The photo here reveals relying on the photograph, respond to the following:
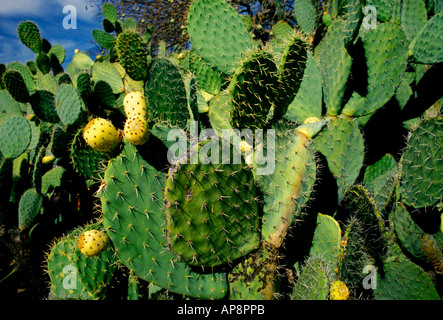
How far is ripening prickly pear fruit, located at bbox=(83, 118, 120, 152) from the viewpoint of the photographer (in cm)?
116

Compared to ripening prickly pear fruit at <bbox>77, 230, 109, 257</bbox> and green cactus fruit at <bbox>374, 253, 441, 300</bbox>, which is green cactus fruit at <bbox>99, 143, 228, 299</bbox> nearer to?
ripening prickly pear fruit at <bbox>77, 230, 109, 257</bbox>

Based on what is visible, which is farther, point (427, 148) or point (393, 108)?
point (393, 108)

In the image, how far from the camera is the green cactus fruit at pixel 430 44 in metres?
2.05

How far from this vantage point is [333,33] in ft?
6.96

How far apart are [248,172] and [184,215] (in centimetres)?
34

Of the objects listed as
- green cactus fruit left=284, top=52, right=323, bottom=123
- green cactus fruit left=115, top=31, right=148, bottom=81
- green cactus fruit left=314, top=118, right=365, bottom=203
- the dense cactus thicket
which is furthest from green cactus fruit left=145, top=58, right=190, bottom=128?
green cactus fruit left=314, top=118, right=365, bottom=203

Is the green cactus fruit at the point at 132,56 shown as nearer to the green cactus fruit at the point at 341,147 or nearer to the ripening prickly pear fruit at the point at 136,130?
the ripening prickly pear fruit at the point at 136,130

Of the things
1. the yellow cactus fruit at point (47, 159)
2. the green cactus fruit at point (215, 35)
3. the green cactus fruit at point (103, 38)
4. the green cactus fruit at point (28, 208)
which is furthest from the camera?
the green cactus fruit at point (103, 38)

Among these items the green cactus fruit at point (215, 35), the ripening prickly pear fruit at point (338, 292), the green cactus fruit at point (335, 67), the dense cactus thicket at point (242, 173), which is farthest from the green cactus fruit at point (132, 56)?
the ripening prickly pear fruit at point (338, 292)

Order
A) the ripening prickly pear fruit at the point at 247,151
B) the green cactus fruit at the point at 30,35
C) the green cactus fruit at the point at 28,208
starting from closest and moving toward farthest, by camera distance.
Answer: the ripening prickly pear fruit at the point at 247,151 → the green cactus fruit at the point at 28,208 → the green cactus fruit at the point at 30,35
